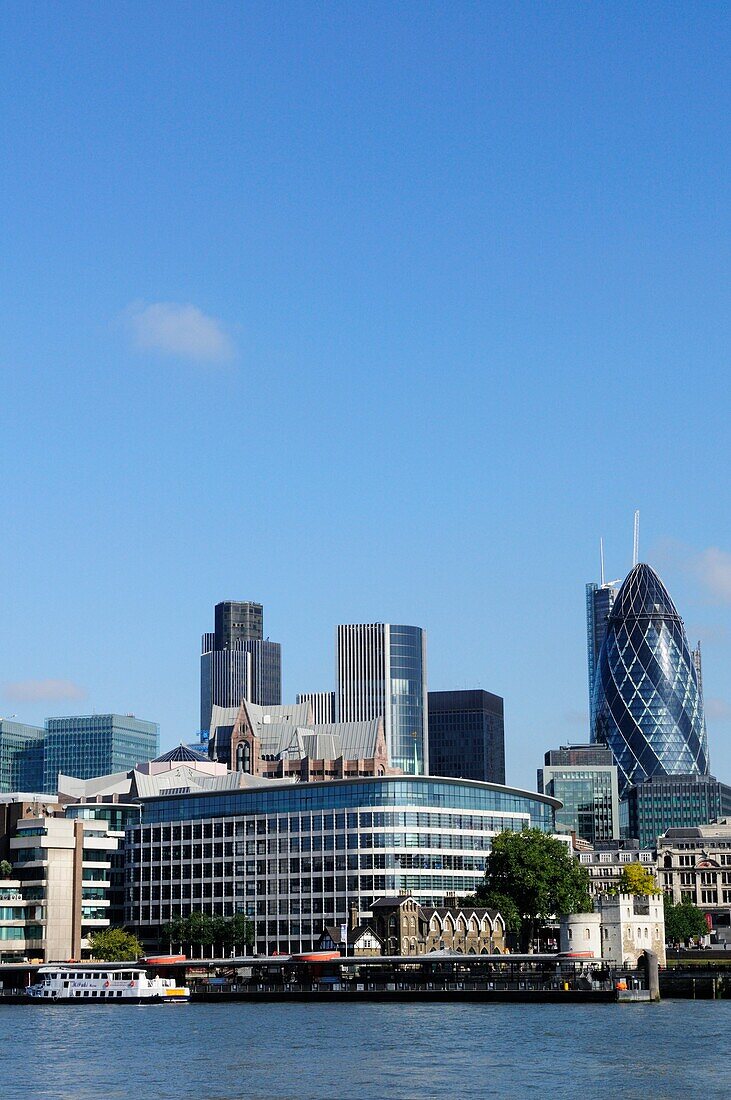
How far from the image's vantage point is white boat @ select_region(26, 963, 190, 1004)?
590 ft

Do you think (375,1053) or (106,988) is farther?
(106,988)

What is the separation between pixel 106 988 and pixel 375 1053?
73124 millimetres

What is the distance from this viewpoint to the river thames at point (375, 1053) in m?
96.2

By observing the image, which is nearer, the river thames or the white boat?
the river thames

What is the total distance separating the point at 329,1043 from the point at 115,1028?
91.9 ft

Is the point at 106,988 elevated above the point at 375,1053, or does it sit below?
below

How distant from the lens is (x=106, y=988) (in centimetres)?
18038

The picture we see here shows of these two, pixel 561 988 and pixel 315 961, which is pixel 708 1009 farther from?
pixel 315 961

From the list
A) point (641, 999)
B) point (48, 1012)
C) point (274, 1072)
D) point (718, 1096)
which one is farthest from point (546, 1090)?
point (48, 1012)

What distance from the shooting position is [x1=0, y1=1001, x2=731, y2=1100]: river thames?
9625 cm

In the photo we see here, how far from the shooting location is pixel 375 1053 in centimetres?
11444

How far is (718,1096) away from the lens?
91688 mm

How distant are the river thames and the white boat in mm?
17738

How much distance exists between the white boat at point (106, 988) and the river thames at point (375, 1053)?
1774 cm
